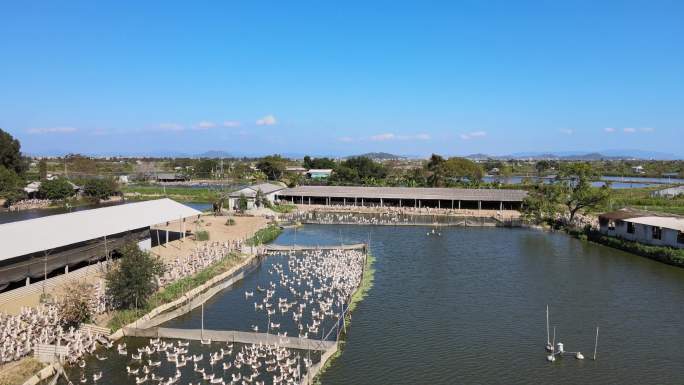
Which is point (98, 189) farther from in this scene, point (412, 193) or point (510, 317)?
point (510, 317)

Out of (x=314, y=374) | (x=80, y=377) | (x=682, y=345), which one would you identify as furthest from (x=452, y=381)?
(x=80, y=377)

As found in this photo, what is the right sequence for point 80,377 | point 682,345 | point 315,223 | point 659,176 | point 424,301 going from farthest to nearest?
point 659,176 < point 315,223 < point 424,301 < point 682,345 < point 80,377

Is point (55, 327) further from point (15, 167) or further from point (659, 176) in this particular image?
point (659, 176)

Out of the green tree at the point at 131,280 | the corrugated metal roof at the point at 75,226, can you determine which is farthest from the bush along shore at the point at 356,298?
the corrugated metal roof at the point at 75,226

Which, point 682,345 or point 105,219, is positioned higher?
point 105,219

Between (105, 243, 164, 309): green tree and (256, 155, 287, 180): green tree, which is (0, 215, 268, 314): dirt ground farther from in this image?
(256, 155, 287, 180): green tree

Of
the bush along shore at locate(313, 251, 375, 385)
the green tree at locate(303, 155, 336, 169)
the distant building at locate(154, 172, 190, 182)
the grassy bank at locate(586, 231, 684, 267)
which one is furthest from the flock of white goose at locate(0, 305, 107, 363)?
the green tree at locate(303, 155, 336, 169)
